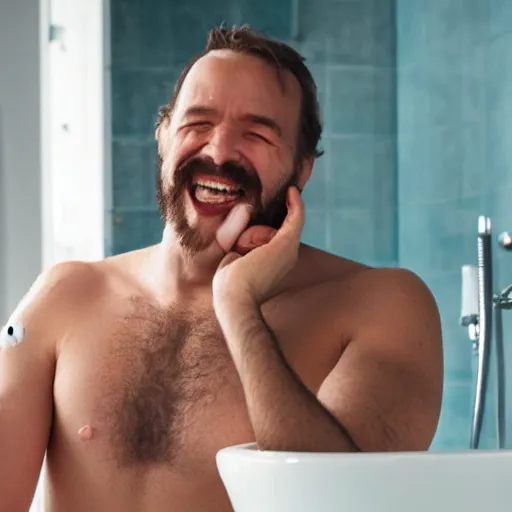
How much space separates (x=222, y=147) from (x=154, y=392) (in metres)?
0.30

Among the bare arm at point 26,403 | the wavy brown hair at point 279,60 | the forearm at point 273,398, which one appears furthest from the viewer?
the wavy brown hair at point 279,60

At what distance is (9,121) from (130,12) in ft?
1.05

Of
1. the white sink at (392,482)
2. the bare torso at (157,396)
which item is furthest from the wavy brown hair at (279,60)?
the white sink at (392,482)

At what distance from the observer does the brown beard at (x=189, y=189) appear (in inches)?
49.6

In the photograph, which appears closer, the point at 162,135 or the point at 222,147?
the point at 222,147

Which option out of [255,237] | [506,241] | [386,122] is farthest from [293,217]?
[386,122]

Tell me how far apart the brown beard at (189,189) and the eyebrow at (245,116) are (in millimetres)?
58

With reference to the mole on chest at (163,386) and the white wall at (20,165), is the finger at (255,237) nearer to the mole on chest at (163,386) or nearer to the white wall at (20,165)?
the mole on chest at (163,386)

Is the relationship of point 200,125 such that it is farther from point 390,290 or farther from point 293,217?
point 390,290

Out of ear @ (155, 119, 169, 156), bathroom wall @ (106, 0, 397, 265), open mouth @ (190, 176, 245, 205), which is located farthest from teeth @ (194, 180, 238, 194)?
bathroom wall @ (106, 0, 397, 265)

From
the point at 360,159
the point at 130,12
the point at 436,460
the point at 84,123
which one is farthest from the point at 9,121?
the point at 436,460

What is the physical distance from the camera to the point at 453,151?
1846 millimetres

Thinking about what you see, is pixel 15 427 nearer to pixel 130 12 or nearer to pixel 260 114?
pixel 260 114

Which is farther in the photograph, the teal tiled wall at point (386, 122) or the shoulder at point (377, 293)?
the teal tiled wall at point (386, 122)
